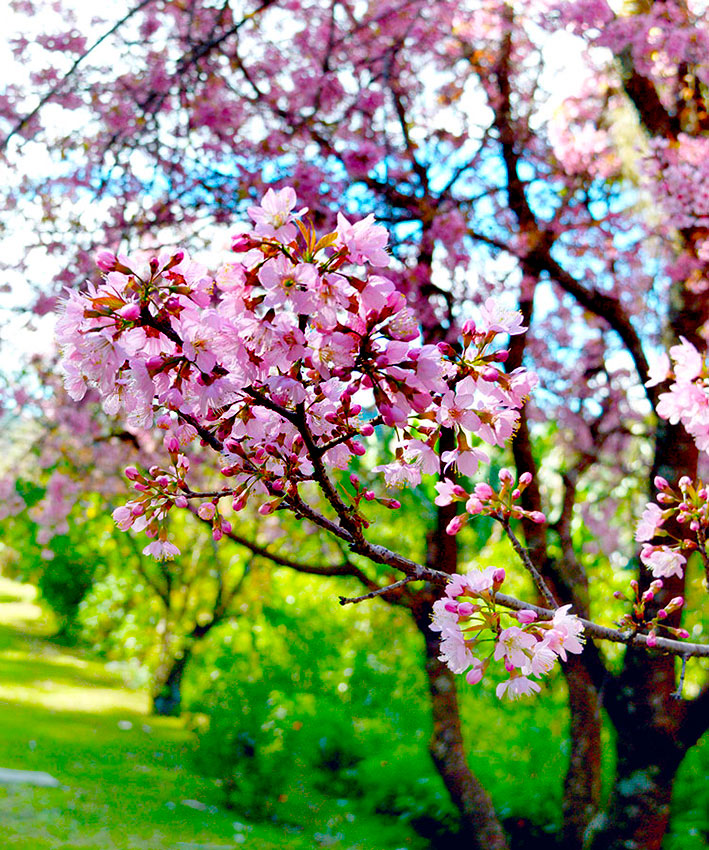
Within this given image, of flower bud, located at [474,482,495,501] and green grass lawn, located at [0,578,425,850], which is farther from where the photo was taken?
green grass lawn, located at [0,578,425,850]

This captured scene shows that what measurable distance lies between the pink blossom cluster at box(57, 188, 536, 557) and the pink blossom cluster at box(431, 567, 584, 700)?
0.65ft

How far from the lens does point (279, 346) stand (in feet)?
3.94

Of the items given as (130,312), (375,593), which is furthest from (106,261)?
(375,593)

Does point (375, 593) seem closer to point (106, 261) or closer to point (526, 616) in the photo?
point (526, 616)

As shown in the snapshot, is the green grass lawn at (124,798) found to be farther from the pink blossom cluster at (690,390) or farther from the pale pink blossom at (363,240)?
the pale pink blossom at (363,240)

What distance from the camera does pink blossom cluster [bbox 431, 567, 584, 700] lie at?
4.45 feet

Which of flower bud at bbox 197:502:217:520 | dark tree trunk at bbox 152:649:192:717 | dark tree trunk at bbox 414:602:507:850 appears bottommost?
dark tree trunk at bbox 152:649:192:717

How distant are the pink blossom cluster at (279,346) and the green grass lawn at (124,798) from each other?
472 centimetres

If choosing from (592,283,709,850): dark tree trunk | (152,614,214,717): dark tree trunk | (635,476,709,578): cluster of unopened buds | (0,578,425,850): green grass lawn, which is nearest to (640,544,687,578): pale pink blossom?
(635,476,709,578): cluster of unopened buds

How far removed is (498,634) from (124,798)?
6073 mm

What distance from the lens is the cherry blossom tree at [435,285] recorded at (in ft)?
4.05

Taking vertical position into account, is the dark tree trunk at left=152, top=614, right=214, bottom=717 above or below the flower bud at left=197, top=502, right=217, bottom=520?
below

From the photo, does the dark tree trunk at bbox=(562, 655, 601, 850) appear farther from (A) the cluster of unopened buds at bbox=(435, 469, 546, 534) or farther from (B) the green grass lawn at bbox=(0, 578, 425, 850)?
(A) the cluster of unopened buds at bbox=(435, 469, 546, 534)

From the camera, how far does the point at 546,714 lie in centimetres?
755
